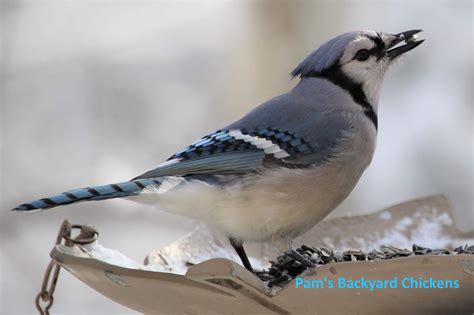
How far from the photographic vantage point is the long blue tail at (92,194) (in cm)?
167

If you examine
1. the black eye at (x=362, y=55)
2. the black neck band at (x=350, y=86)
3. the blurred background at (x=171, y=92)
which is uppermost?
the black eye at (x=362, y=55)

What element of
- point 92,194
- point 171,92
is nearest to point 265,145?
point 92,194

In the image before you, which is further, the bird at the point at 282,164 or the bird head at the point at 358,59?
the bird head at the point at 358,59

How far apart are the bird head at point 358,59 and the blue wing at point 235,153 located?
288 mm

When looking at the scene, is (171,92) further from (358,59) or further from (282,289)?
(282,289)

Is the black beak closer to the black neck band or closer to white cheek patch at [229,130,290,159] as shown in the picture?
the black neck band

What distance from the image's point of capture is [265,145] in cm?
213

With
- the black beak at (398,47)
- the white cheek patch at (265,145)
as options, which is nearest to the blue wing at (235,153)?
the white cheek patch at (265,145)

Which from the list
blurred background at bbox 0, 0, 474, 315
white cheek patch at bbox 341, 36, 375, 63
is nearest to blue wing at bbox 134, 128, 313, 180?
white cheek patch at bbox 341, 36, 375, 63

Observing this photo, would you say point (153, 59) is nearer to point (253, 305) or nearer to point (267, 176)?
point (267, 176)

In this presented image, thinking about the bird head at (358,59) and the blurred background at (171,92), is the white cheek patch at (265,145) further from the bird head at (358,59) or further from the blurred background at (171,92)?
the blurred background at (171,92)

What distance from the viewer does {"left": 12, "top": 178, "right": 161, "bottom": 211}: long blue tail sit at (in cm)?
167

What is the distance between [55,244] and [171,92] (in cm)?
321

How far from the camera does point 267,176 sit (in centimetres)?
205
